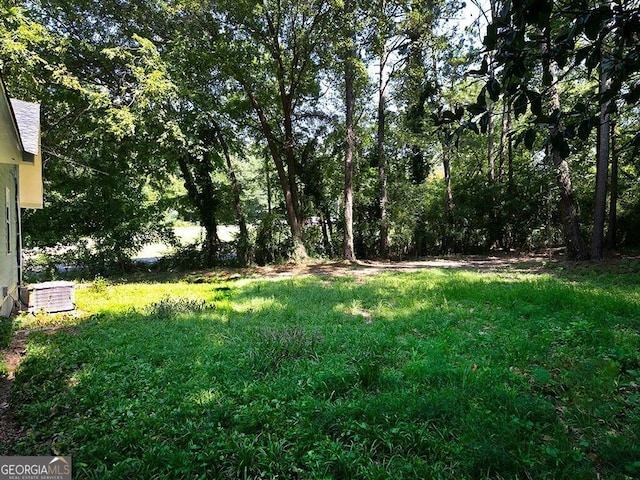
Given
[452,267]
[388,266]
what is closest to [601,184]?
[452,267]

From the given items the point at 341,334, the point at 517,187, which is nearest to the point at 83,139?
the point at 341,334

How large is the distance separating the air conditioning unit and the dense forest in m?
4.03

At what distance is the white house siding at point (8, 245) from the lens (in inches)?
252

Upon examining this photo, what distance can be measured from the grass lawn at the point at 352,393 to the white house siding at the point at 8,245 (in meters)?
2.38

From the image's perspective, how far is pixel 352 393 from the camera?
9.60ft

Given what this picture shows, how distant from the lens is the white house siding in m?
6.41

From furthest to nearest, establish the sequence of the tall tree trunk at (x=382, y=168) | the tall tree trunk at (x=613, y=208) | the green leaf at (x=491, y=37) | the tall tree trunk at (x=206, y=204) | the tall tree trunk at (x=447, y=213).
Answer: the tall tree trunk at (x=447, y=213), the tall tree trunk at (x=206, y=204), the tall tree trunk at (x=382, y=168), the tall tree trunk at (x=613, y=208), the green leaf at (x=491, y=37)

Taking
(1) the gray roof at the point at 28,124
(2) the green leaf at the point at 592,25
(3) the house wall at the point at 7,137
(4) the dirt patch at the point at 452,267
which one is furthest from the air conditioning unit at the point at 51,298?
(2) the green leaf at the point at 592,25

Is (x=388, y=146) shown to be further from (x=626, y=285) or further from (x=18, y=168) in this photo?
(x=18, y=168)

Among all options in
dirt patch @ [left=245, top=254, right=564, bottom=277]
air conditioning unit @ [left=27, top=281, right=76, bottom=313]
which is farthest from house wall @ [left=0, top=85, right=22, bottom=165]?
dirt patch @ [left=245, top=254, right=564, bottom=277]

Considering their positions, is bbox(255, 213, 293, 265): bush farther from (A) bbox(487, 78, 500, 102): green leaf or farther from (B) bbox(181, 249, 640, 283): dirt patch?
(A) bbox(487, 78, 500, 102): green leaf

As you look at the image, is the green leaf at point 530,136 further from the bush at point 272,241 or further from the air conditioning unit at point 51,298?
the bush at point 272,241

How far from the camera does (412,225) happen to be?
15312 mm

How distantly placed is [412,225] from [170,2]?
1221cm
